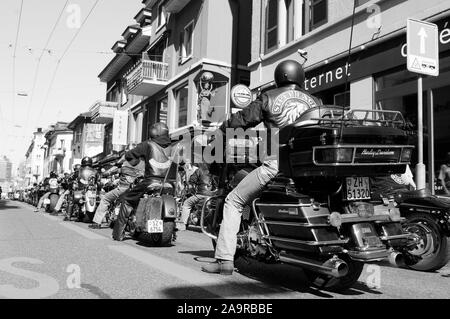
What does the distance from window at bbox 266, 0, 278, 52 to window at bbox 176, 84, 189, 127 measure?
6.64m

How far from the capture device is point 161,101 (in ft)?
82.2

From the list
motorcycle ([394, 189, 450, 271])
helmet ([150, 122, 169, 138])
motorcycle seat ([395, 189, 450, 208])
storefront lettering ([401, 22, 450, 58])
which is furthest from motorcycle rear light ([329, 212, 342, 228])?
storefront lettering ([401, 22, 450, 58])

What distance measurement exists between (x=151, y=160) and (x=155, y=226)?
3.48 ft

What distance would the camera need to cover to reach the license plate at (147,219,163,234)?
6125 mm

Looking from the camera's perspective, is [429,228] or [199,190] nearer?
[429,228]

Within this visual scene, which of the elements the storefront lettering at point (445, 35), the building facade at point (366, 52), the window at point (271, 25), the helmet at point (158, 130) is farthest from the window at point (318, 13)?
the helmet at point (158, 130)

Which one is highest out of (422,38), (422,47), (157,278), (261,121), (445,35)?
(445,35)

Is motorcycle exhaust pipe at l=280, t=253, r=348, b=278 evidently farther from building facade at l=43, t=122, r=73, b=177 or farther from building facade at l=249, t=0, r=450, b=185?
building facade at l=43, t=122, r=73, b=177

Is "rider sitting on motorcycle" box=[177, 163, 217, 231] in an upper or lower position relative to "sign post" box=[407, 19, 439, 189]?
lower

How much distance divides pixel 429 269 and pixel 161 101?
839 inches

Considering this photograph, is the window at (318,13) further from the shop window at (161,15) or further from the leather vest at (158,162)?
the shop window at (161,15)

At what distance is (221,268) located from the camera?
413cm

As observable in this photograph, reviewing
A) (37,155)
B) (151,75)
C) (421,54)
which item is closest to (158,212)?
(421,54)

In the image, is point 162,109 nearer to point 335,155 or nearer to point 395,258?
point 335,155
